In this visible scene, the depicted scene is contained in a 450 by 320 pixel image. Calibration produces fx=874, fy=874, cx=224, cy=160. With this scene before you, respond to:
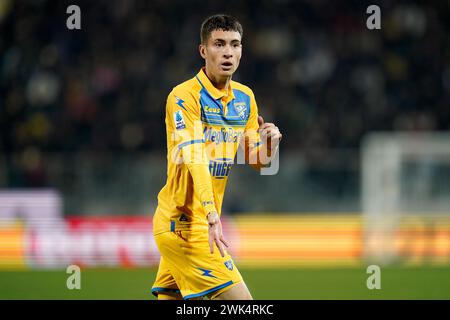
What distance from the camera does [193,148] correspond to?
5.76 metres

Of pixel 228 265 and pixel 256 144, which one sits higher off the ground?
pixel 256 144

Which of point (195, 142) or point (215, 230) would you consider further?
point (195, 142)

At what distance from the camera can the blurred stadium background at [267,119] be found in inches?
610

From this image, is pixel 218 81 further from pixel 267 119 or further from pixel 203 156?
pixel 267 119

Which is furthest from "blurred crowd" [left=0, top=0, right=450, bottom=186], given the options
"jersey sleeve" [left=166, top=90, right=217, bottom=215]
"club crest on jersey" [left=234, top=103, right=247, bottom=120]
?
"jersey sleeve" [left=166, top=90, right=217, bottom=215]

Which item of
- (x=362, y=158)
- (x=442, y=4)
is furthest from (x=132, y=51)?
(x=442, y=4)

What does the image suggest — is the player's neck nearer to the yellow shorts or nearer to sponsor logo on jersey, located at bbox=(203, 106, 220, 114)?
sponsor logo on jersey, located at bbox=(203, 106, 220, 114)

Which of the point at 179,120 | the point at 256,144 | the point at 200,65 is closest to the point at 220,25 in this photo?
the point at 179,120

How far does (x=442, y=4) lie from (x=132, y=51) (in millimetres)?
7151

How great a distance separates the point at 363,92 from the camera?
18641 millimetres

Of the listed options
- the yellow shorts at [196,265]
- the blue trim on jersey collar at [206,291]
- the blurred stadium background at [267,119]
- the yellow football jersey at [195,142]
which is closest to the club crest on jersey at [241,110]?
the yellow football jersey at [195,142]

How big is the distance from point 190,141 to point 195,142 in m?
0.03

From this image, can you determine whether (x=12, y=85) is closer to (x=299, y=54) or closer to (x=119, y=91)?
(x=119, y=91)

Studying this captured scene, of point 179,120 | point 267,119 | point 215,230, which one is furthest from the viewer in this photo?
point 267,119
